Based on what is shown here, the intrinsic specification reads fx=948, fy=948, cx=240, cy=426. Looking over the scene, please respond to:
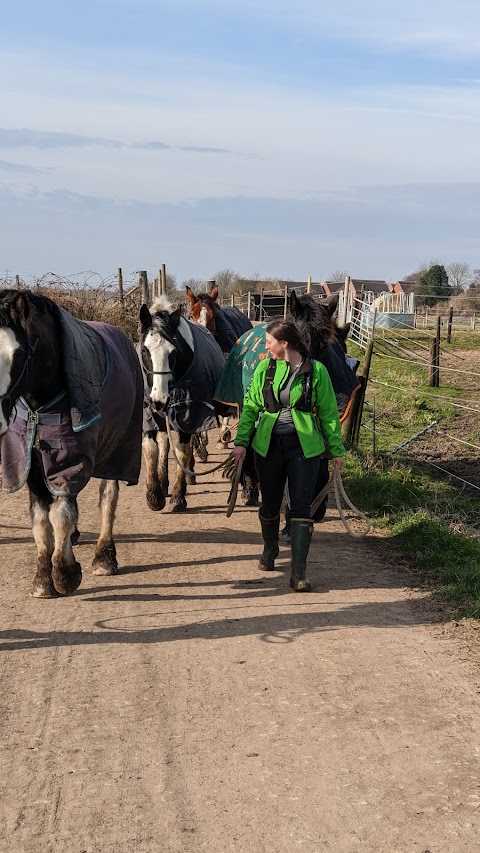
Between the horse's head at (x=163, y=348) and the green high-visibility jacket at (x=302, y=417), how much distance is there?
5.59ft

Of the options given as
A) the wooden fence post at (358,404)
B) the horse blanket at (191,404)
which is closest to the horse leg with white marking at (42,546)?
the horse blanket at (191,404)

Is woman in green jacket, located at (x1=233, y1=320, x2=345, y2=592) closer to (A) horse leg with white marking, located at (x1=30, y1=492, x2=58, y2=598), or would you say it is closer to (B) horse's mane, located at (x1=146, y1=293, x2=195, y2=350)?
(A) horse leg with white marking, located at (x1=30, y1=492, x2=58, y2=598)

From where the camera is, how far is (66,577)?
5.75 m

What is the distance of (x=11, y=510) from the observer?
8438 mm

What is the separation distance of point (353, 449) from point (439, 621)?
18.5ft

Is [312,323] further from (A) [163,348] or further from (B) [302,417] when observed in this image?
(A) [163,348]

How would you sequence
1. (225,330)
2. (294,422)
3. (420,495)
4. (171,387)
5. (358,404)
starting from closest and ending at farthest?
(294,422) → (171,387) → (420,495) → (225,330) → (358,404)

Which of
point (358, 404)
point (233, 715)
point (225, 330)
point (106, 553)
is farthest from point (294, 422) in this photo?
point (358, 404)

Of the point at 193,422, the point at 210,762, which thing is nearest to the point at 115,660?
the point at 210,762

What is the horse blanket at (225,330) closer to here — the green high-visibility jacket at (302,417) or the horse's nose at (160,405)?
the horse's nose at (160,405)

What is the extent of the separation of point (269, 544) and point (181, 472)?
2100mm

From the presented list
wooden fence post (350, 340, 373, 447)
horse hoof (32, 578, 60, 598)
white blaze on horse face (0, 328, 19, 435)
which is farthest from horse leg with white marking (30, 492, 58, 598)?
wooden fence post (350, 340, 373, 447)

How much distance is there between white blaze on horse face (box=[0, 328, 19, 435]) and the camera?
4.95 metres

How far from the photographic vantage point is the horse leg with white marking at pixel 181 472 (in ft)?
28.5
